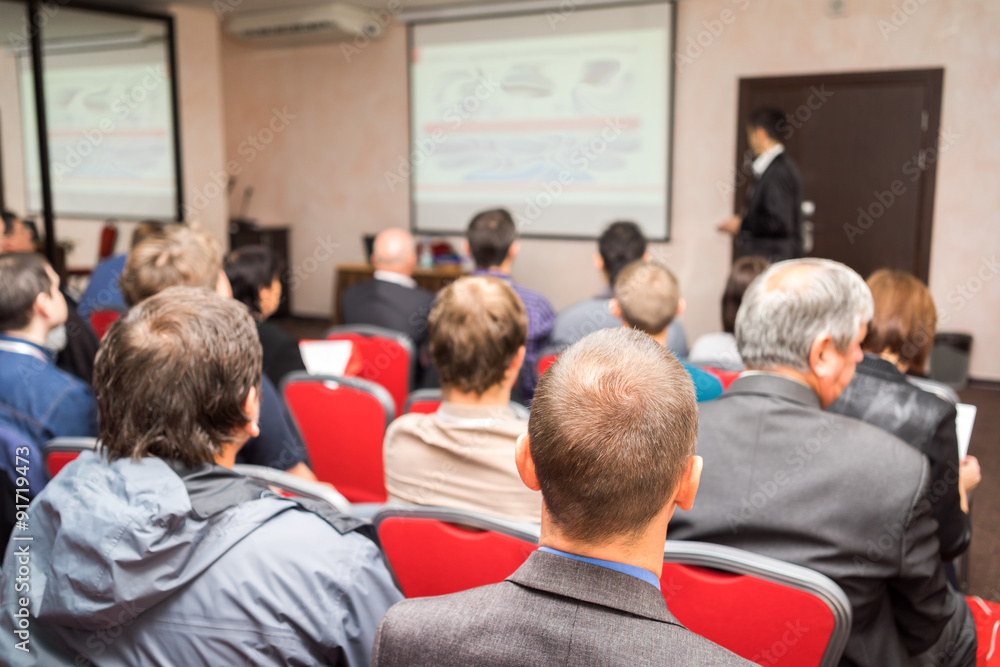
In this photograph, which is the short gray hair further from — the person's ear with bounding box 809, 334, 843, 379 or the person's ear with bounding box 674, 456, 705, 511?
the person's ear with bounding box 674, 456, 705, 511

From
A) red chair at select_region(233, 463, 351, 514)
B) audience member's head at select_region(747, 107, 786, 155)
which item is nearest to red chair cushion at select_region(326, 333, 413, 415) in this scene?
red chair at select_region(233, 463, 351, 514)

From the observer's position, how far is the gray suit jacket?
2.21 feet

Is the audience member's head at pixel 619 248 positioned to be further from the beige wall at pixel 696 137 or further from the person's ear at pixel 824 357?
the beige wall at pixel 696 137

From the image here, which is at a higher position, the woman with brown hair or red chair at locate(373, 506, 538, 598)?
the woman with brown hair

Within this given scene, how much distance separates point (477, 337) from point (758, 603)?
807 millimetres

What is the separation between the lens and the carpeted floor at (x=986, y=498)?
8.87 feet

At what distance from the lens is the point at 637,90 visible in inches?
240

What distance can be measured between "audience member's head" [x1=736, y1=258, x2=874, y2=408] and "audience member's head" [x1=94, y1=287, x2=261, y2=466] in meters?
0.96

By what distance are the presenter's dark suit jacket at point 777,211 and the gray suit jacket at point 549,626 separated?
4571 millimetres

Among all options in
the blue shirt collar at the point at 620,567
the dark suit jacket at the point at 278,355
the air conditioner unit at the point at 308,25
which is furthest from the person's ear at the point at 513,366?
the air conditioner unit at the point at 308,25

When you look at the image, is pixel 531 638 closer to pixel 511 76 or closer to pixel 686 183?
pixel 686 183

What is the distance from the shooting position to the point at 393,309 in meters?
3.46

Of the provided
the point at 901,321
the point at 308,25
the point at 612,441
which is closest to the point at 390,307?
the point at 901,321

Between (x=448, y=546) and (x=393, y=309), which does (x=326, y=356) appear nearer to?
(x=393, y=309)
